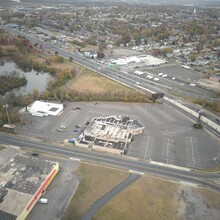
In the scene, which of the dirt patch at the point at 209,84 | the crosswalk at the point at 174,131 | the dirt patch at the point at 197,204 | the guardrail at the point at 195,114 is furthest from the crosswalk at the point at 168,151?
the dirt patch at the point at 209,84

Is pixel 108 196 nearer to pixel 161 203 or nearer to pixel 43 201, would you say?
pixel 161 203

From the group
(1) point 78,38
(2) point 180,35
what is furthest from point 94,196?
(2) point 180,35

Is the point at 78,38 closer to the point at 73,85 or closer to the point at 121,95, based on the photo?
the point at 73,85

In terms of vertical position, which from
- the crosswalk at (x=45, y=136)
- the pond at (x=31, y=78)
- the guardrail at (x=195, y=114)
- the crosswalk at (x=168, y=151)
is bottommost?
the pond at (x=31, y=78)

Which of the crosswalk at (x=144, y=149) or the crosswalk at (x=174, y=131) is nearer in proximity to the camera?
the crosswalk at (x=144, y=149)

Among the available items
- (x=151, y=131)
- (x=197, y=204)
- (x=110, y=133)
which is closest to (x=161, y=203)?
(x=197, y=204)

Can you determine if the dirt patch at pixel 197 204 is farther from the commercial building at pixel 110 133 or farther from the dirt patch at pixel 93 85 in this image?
the dirt patch at pixel 93 85
